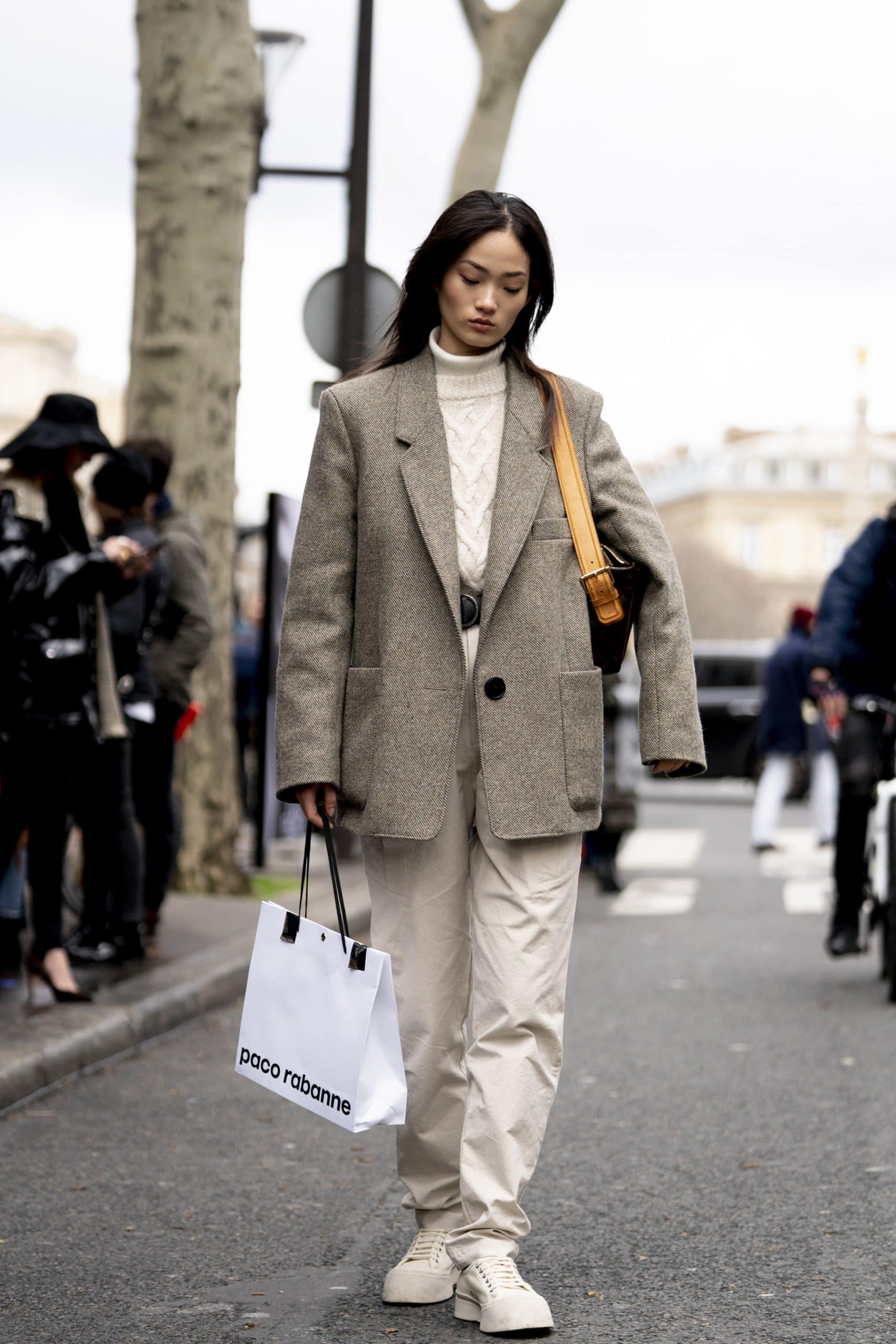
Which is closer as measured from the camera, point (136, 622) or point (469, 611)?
point (469, 611)

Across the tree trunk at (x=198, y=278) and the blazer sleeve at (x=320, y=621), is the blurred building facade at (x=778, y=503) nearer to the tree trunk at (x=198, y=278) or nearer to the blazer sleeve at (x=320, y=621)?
the tree trunk at (x=198, y=278)

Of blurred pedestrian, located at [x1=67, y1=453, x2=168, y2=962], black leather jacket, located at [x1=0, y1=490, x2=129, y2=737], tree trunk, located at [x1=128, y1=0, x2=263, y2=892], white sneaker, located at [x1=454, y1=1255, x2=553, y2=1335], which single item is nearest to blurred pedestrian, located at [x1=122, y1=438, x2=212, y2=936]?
blurred pedestrian, located at [x1=67, y1=453, x2=168, y2=962]

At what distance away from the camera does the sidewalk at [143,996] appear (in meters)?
5.79

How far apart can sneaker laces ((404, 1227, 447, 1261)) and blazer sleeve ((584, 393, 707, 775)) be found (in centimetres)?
95

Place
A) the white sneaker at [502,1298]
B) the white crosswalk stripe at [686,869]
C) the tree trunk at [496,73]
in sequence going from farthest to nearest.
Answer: the tree trunk at [496,73] → the white crosswalk stripe at [686,869] → the white sneaker at [502,1298]

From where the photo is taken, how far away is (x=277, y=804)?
1157cm

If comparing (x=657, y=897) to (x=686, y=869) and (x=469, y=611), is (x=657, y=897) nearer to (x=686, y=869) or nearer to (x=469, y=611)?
(x=686, y=869)

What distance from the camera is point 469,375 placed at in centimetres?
384

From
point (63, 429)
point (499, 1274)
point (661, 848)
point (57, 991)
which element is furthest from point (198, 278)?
point (661, 848)

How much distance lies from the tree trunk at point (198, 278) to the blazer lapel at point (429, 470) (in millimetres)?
6169

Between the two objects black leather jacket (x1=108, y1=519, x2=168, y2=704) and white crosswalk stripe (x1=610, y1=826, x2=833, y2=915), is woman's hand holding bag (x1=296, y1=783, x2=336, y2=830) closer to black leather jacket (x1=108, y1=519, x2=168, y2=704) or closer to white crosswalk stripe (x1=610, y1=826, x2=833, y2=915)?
black leather jacket (x1=108, y1=519, x2=168, y2=704)

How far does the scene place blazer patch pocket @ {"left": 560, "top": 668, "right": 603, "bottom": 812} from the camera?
3.71 meters

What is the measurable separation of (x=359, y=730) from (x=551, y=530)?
0.50m

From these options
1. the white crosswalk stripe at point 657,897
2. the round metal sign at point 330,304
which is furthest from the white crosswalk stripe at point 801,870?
the round metal sign at point 330,304
